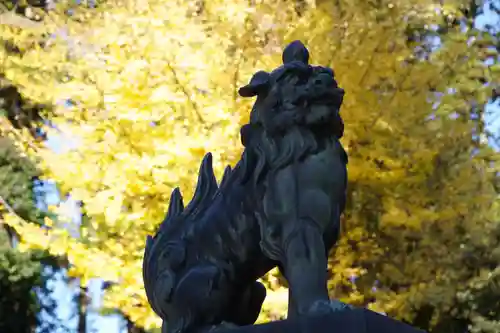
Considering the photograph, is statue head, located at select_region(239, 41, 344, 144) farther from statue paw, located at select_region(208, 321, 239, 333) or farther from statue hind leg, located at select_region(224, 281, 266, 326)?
statue paw, located at select_region(208, 321, 239, 333)

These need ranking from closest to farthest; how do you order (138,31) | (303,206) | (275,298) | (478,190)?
(303,206)
(275,298)
(138,31)
(478,190)

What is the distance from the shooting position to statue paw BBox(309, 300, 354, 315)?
8.97 feet

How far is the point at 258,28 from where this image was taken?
21.4ft

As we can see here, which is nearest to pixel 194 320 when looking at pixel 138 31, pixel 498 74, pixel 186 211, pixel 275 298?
pixel 186 211

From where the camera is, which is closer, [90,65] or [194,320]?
[194,320]

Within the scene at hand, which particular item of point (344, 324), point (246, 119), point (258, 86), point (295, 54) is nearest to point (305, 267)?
point (344, 324)

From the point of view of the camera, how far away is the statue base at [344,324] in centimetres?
263

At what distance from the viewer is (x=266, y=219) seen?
3088 millimetres

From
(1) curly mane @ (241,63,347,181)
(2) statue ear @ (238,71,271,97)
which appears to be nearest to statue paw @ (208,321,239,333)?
(1) curly mane @ (241,63,347,181)

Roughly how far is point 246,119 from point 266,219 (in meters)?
2.98

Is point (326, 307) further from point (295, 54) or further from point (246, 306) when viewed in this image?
point (295, 54)

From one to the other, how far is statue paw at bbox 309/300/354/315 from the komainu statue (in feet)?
0.28

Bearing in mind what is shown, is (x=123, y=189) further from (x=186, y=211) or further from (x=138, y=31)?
(x=186, y=211)

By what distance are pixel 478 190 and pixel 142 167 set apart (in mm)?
2884
